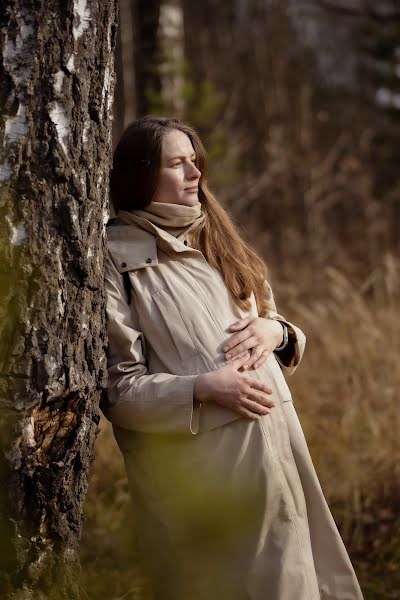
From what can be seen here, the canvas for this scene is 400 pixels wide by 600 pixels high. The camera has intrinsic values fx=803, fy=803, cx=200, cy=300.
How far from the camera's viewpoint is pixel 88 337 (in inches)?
90.0

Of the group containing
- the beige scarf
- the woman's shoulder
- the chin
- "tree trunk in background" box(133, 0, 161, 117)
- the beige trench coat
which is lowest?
the beige trench coat

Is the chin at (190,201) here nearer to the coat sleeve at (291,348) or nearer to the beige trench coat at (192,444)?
the beige trench coat at (192,444)

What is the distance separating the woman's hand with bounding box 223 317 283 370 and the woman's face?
43 cm

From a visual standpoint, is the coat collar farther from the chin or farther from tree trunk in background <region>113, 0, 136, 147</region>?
tree trunk in background <region>113, 0, 136, 147</region>

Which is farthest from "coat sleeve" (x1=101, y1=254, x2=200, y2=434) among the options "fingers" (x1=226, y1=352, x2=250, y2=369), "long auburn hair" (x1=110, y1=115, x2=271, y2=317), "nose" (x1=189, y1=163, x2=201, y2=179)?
"nose" (x1=189, y1=163, x2=201, y2=179)

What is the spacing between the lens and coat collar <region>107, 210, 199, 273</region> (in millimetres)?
2461

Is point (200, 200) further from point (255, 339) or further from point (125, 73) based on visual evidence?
point (125, 73)

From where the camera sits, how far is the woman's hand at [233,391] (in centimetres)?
232

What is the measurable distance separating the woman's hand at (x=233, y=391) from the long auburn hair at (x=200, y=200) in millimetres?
318

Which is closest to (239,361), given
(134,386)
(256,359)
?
(256,359)

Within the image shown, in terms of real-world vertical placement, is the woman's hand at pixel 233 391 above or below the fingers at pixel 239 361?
below

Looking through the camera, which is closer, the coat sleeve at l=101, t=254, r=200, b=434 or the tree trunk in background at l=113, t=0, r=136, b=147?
the coat sleeve at l=101, t=254, r=200, b=434

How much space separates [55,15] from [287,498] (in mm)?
1529

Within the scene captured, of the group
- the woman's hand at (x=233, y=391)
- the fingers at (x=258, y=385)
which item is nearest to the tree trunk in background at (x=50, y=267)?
the woman's hand at (x=233, y=391)
